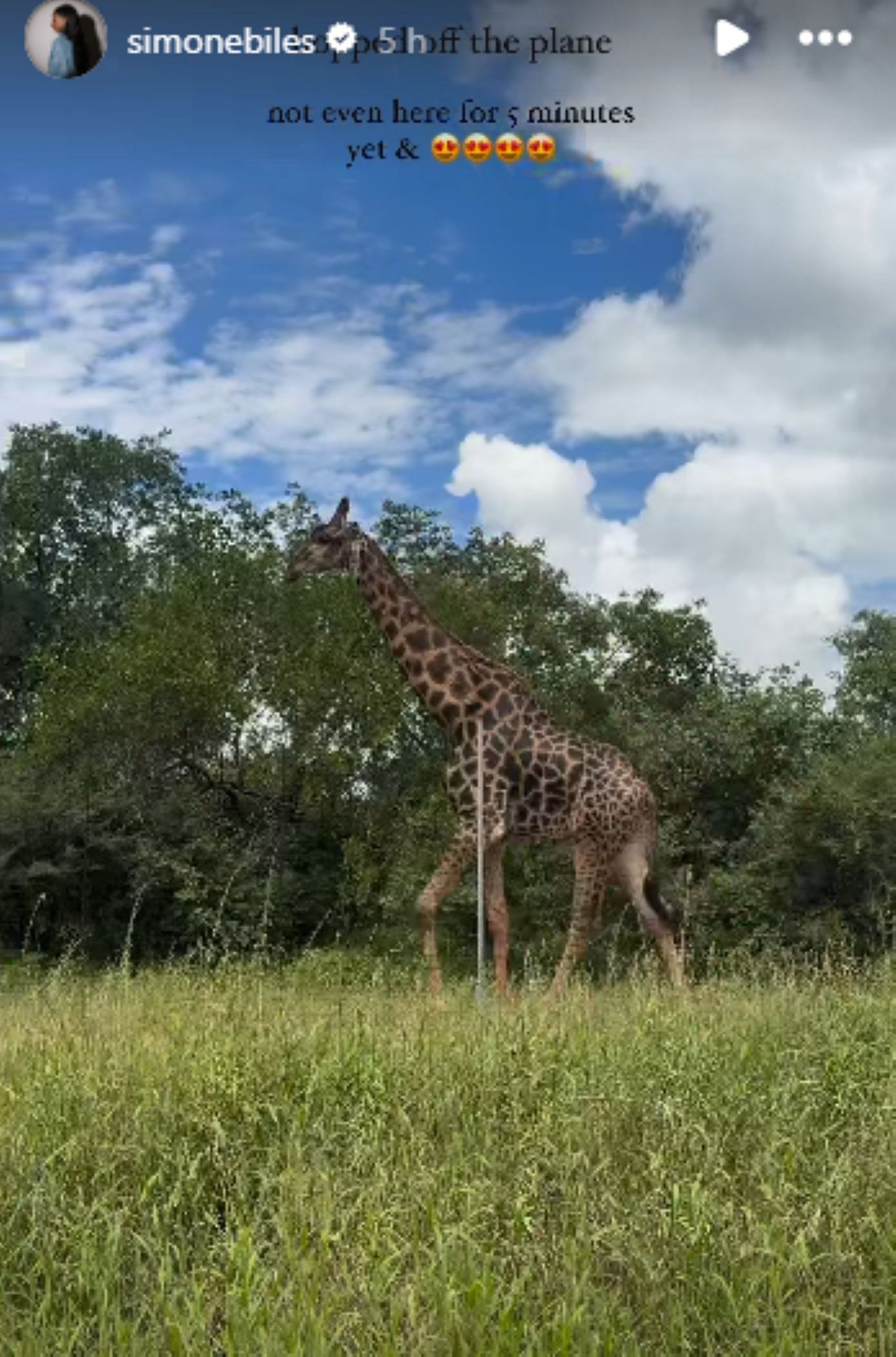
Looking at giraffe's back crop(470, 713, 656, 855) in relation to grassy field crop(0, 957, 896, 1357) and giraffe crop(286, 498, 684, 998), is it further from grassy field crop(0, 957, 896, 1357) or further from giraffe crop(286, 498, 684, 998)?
grassy field crop(0, 957, 896, 1357)

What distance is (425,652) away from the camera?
12148 millimetres

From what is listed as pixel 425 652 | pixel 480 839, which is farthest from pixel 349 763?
pixel 480 839

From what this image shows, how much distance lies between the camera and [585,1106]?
537 cm

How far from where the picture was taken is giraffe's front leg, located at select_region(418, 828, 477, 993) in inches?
424

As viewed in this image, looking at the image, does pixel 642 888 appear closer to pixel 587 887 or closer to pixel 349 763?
pixel 587 887

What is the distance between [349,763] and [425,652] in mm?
5592

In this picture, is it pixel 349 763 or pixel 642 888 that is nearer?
pixel 642 888

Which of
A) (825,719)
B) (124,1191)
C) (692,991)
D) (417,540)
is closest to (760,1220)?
(124,1191)

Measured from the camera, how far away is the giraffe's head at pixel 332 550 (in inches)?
471

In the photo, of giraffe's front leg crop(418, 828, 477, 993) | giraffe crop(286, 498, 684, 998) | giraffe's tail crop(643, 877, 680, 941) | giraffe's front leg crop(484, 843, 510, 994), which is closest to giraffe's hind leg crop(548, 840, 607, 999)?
giraffe crop(286, 498, 684, 998)

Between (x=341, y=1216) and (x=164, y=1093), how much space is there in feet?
5.28

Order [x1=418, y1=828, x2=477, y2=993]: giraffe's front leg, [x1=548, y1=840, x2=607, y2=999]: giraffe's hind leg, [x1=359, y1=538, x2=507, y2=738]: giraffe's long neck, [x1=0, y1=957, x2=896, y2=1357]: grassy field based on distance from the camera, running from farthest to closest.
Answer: [x1=359, y1=538, x2=507, y2=738]: giraffe's long neck → [x1=548, y1=840, x2=607, y2=999]: giraffe's hind leg → [x1=418, y1=828, x2=477, y2=993]: giraffe's front leg → [x1=0, y1=957, x2=896, y2=1357]: grassy field

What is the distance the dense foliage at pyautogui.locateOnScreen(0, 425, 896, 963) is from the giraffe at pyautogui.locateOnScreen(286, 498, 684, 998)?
339cm

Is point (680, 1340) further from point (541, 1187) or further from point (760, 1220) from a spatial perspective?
point (541, 1187)
